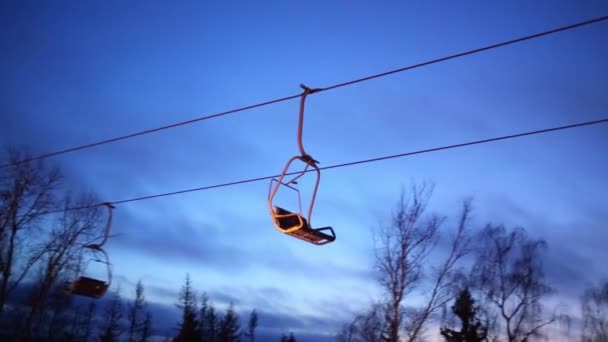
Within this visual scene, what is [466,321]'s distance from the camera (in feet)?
110

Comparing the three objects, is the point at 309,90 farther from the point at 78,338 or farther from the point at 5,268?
the point at 78,338

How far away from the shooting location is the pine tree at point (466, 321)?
33094 mm

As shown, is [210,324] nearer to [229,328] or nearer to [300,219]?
[229,328]

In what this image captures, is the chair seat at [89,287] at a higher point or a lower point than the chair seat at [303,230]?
lower

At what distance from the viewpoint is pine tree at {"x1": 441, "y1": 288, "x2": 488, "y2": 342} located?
33094mm

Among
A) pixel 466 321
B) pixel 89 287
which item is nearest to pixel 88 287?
pixel 89 287

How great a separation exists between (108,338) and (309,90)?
51914mm

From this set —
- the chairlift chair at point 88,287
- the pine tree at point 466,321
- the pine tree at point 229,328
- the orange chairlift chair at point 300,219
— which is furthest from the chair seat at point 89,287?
the pine tree at point 229,328

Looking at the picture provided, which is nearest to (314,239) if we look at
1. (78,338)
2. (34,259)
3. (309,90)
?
(309,90)

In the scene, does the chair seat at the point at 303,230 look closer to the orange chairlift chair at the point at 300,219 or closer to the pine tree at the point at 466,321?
the orange chairlift chair at the point at 300,219

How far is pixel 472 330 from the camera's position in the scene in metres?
33.4

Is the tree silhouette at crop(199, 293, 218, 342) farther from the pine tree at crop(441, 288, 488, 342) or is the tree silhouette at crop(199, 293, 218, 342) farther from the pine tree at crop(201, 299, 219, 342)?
the pine tree at crop(441, 288, 488, 342)

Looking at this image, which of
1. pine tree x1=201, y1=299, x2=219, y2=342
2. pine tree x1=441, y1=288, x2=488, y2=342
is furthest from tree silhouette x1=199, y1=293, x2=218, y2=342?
pine tree x1=441, y1=288, x2=488, y2=342

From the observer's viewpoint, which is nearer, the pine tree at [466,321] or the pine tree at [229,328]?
the pine tree at [466,321]
